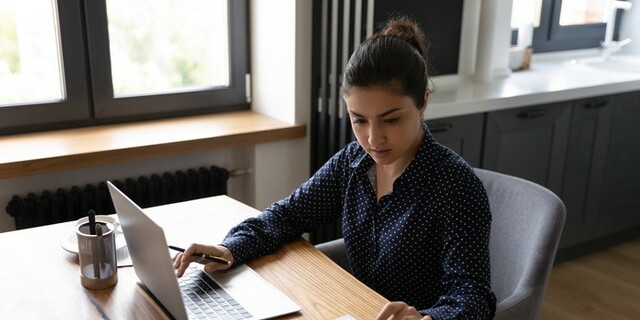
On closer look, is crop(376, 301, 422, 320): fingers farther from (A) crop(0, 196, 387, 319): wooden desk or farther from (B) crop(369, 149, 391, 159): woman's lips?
(B) crop(369, 149, 391, 159): woman's lips

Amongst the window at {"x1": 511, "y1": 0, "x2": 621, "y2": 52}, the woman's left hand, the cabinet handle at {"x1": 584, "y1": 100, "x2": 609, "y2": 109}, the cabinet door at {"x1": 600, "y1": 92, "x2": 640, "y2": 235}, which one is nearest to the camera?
the woman's left hand

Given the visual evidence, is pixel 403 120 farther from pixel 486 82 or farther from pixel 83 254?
pixel 486 82

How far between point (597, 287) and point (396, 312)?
2172 mm

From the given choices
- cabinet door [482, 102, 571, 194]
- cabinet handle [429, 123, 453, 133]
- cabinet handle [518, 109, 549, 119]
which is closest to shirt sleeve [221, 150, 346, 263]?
cabinet handle [429, 123, 453, 133]

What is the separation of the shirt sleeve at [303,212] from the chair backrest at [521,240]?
390mm

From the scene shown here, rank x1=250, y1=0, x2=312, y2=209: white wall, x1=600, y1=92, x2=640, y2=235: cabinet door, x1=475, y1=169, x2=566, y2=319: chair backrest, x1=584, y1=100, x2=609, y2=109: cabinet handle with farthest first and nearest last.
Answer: x1=600, y1=92, x2=640, y2=235: cabinet door, x1=584, y1=100, x2=609, y2=109: cabinet handle, x1=250, y1=0, x2=312, y2=209: white wall, x1=475, y1=169, x2=566, y2=319: chair backrest

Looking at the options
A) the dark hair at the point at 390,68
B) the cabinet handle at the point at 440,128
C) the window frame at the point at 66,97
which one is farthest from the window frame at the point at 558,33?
the dark hair at the point at 390,68

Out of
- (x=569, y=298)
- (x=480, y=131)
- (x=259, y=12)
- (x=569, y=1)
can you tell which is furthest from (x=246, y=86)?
(x=569, y=1)

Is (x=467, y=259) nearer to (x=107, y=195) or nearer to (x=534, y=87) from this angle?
(x=107, y=195)

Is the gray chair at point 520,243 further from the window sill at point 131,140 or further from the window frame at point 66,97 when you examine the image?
the window frame at point 66,97

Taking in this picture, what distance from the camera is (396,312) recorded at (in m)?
1.14

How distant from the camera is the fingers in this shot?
113 centimetres

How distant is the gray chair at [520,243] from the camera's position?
57.3 inches

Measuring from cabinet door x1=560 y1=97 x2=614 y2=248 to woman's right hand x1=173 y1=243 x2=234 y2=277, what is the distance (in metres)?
2.07
